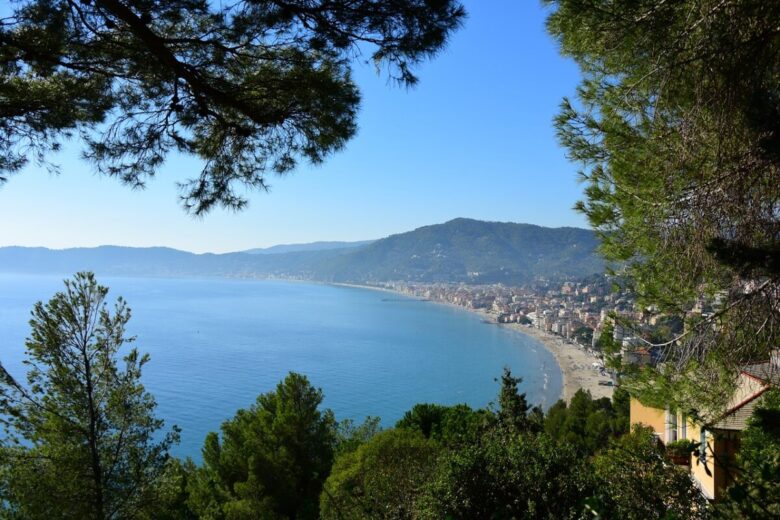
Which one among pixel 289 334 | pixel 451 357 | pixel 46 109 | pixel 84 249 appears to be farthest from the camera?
pixel 84 249

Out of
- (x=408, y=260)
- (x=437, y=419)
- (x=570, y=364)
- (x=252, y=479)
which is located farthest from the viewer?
(x=408, y=260)

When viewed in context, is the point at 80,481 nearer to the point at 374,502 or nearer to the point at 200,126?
the point at 374,502

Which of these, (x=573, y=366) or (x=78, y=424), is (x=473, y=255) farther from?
(x=78, y=424)

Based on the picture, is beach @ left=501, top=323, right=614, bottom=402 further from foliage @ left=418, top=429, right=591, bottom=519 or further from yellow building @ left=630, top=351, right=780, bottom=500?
foliage @ left=418, top=429, right=591, bottom=519

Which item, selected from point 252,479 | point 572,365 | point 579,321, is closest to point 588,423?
point 252,479

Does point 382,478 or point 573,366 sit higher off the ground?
point 382,478

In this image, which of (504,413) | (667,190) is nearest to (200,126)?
(667,190)
